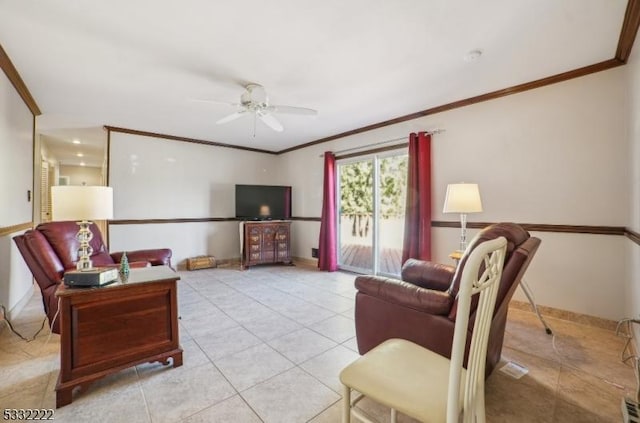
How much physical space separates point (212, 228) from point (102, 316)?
3.81 m

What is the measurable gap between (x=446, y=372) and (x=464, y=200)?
1.99 m

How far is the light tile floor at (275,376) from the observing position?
1.50 m

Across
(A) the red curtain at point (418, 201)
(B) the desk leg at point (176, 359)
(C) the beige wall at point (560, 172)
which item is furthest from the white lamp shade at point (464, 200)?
(B) the desk leg at point (176, 359)

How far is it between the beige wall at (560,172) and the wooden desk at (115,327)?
3162 millimetres

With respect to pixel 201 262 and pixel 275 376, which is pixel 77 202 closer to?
pixel 275 376

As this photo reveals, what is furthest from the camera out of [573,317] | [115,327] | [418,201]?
[418,201]

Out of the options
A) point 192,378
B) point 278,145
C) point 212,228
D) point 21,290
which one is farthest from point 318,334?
point 278,145

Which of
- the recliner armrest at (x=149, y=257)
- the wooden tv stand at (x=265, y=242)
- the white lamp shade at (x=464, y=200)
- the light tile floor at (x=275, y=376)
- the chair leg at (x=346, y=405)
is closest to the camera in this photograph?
Result: the chair leg at (x=346, y=405)

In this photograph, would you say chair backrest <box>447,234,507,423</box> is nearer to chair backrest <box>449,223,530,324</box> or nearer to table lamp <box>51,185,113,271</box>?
chair backrest <box>449,223,530,324</box>

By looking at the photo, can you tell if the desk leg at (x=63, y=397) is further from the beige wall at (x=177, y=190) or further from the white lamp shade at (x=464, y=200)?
the beige wall at (x=177, y=190)

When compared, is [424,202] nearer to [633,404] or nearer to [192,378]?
[633,404]

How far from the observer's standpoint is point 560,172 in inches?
108

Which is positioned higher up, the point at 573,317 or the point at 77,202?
the point at 77,202

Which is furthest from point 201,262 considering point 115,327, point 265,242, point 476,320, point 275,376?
point 476,320
